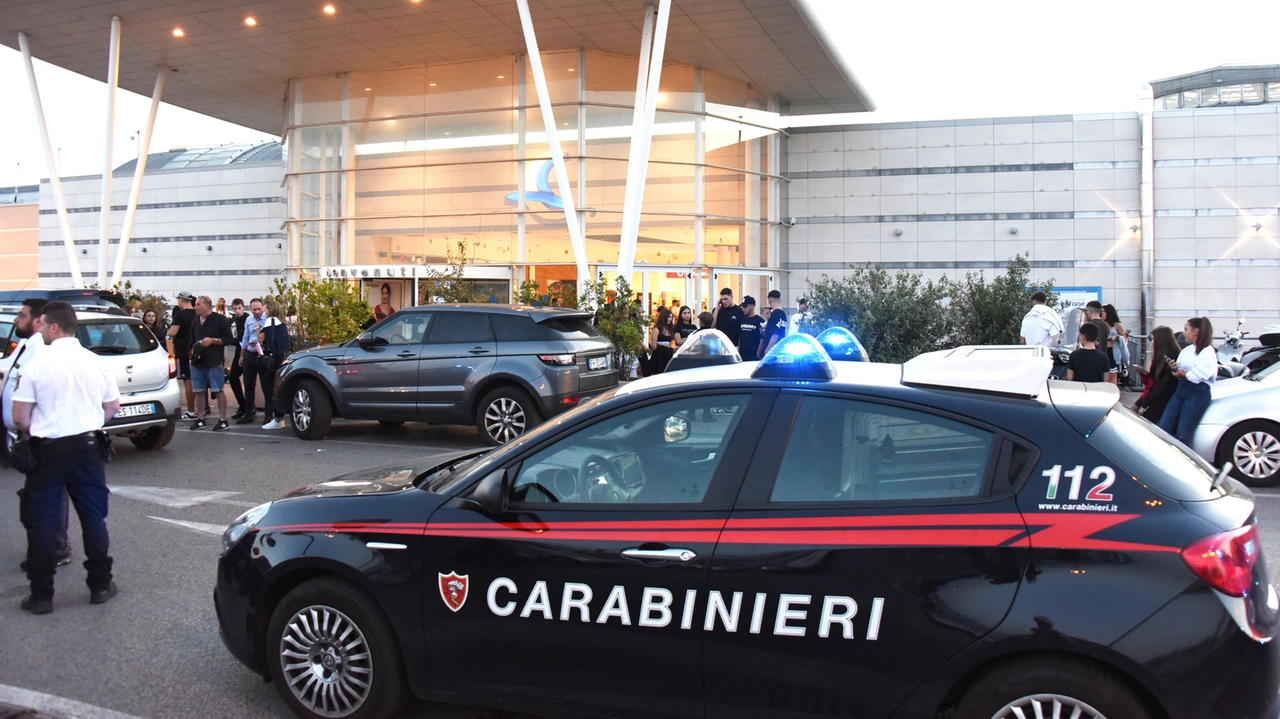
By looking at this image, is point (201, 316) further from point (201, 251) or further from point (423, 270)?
point (201, 251)

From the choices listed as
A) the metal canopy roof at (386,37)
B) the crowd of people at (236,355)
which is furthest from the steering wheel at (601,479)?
the metal canopy roof at (386,37)

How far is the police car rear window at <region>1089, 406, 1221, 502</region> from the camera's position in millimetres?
2896

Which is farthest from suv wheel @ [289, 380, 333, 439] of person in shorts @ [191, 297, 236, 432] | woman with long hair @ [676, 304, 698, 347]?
woman with long hair @ [676, 304, 698, 347]

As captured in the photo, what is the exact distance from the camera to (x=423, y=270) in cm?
2366

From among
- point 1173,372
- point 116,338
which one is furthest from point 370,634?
point 1173,372

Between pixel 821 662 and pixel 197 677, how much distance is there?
3.08 m

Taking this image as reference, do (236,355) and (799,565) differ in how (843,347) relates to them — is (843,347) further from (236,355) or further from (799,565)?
(236,355)

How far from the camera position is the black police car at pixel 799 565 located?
9.01 ft

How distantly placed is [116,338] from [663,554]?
9.09 m

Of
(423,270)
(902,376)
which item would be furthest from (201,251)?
(902,376)

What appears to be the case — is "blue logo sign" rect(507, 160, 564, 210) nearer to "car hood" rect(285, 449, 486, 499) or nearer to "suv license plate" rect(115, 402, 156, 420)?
"suv license plate" rect(115, 402, 156, 420)

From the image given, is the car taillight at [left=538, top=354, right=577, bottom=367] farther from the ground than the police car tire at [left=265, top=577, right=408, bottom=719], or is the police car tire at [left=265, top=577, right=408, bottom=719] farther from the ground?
the car taillight at [left=538, top=354, right=577, bottom=367]

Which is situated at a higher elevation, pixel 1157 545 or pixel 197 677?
pixel 1157 545

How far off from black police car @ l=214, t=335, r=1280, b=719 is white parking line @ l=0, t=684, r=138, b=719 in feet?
2.24
